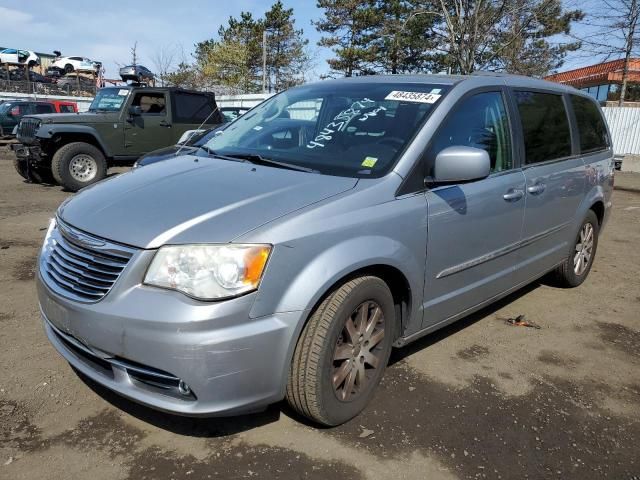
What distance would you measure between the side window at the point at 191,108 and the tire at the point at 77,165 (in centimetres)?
178

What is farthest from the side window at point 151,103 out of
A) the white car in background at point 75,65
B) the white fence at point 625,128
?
the white car in background at point 75,65

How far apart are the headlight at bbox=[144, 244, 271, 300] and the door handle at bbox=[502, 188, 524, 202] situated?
189 centimetres

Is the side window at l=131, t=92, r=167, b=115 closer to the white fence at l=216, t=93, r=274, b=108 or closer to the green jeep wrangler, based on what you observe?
the green jeep wrangler

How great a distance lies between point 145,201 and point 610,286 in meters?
4.62

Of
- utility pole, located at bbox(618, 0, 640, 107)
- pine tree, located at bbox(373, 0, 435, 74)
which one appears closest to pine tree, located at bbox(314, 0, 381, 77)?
pine tree, located at bbox(373, 0, 435, 74)

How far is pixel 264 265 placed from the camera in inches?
84.0

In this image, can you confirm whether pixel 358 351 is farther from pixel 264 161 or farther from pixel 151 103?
pixel 151 103

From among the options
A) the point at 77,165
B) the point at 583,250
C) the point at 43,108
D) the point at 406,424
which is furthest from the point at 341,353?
the point at 43,108

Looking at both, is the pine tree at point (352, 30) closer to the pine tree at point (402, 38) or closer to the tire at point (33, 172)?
the pine tree at point (402, 38)

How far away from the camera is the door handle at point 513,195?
3.35 metres

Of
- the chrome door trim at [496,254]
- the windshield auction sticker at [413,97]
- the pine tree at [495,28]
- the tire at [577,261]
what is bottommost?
the tire at [577,261]

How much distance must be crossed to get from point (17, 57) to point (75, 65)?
4.60m

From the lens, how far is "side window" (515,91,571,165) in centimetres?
368

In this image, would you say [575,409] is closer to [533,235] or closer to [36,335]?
[533,235]
